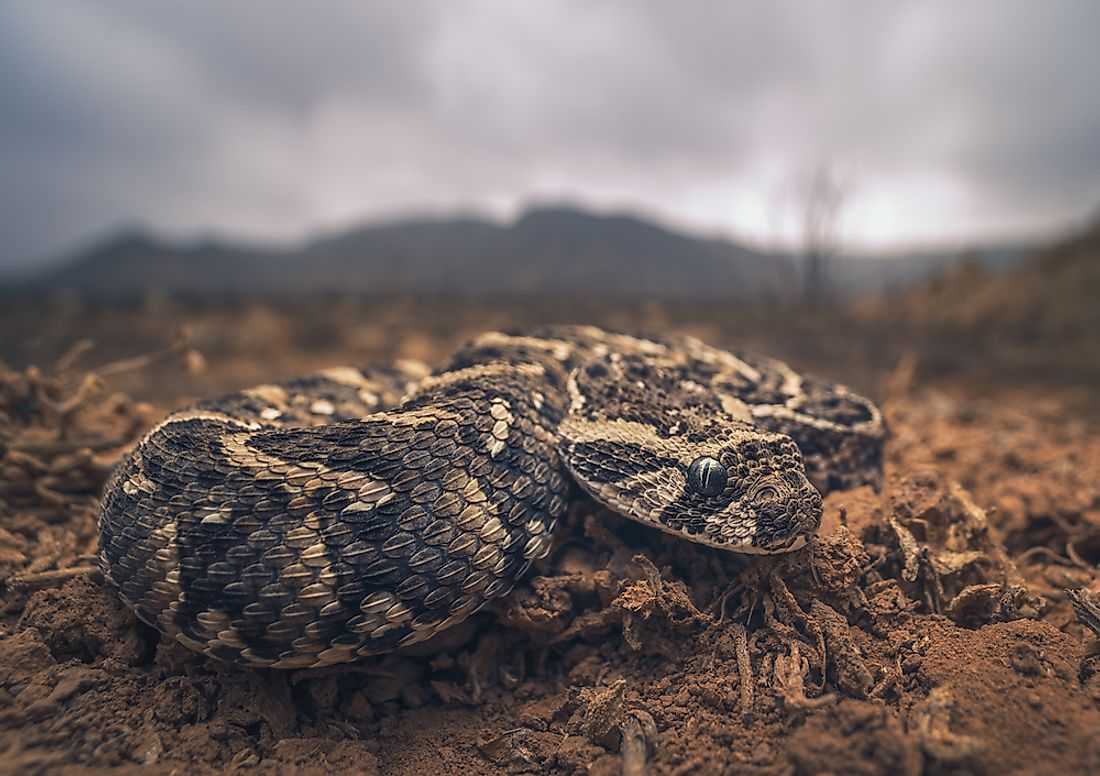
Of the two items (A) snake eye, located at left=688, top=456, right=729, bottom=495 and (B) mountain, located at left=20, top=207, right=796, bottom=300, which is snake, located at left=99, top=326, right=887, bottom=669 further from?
(B) mountain, located at left=20, top=207, right=796, bottom=300

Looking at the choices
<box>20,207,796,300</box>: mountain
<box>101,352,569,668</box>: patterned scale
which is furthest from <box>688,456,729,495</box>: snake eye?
<box>20,207,796,300</box>: mountain

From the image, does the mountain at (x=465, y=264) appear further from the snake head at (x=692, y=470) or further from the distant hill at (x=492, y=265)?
the snake head at (x=692, y=470)

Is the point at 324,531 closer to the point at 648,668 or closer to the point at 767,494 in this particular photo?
the point at 648,668

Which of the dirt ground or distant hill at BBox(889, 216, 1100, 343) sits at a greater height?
distant hill at BBox(889, 216, 1100, 343)

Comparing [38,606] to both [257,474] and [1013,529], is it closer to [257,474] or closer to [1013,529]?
[257,474]

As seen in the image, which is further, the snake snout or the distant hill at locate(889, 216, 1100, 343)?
the distant hill at locate(889, 216, 1100, 343)

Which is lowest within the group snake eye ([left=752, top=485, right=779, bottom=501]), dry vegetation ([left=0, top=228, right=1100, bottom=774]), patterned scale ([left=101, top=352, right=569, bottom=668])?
dry vegetation ([left=0, top=228, right=1100, bottom=774])
